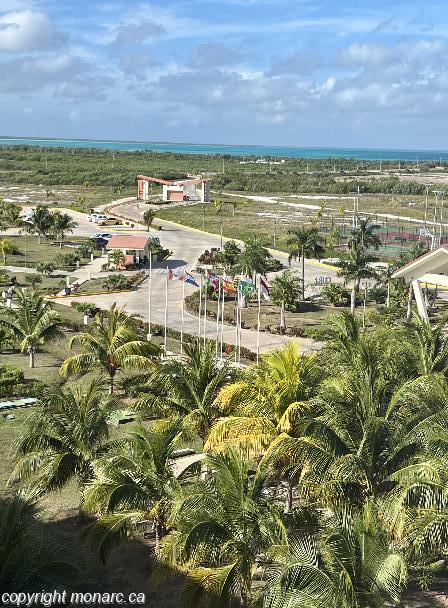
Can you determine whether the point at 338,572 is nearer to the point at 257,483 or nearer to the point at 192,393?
the point at 257,483

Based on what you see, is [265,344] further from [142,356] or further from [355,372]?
[355,372]

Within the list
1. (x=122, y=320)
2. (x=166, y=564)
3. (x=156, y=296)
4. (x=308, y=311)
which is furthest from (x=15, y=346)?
(x=166, y=564)

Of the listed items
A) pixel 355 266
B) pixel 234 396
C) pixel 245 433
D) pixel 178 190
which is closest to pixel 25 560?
pixel 245 433

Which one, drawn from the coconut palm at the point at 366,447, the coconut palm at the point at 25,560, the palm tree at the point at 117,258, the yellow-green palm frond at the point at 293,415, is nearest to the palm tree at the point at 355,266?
the palm tree at the point at 117,258

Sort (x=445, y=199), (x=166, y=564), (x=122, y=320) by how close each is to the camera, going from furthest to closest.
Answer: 1. (x=445, y=199)
2. (x=122, y=320)
3. (x=166, y=564)

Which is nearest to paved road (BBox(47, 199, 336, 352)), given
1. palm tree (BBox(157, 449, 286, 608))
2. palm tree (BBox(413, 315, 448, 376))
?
palm tree (BBox(413, 315, 448, 376))

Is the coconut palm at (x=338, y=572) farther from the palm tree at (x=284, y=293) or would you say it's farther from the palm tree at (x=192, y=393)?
the palm tree at (x=284, y=293)
